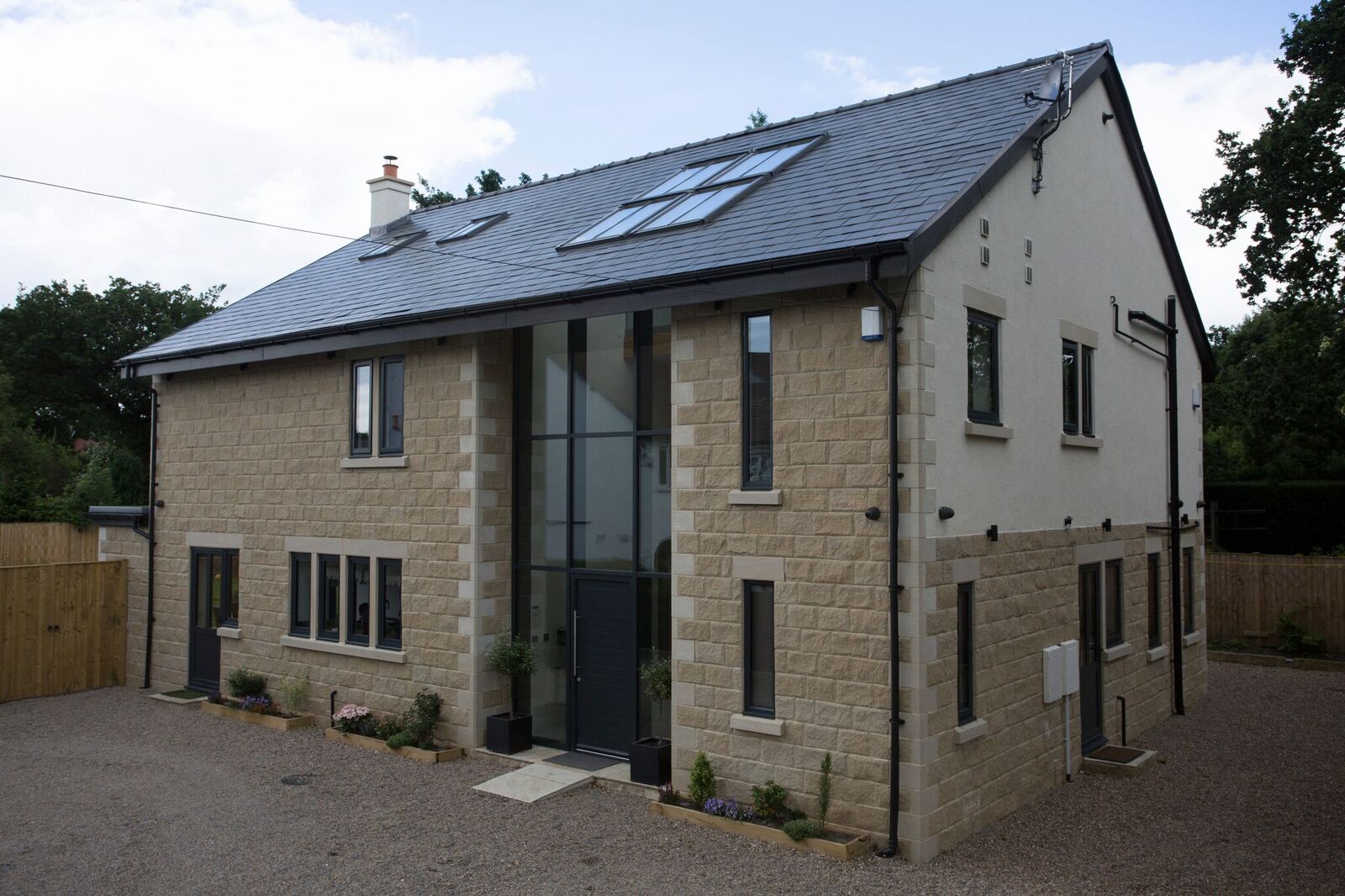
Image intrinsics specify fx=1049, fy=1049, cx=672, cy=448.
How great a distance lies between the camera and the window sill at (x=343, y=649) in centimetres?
1352

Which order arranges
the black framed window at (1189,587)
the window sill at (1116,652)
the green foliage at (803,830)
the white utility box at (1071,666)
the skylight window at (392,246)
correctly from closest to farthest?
the green foliage at (803,830)
the white utility box at (1071,666)
the window sill at (1116,652)
the black framed window at (1189,587)
the skylight window at (392,246)

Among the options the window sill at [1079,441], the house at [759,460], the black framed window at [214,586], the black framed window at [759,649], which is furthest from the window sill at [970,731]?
the black framed window at [214,586]

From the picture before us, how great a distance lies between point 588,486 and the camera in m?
12.7

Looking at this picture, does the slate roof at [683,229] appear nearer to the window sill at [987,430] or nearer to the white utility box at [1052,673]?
the window sill at [987,430]

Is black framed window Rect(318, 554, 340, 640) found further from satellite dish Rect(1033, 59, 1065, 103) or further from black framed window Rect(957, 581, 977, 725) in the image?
satellite dish Rect(1033, 59, 1065, 103)

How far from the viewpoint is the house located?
9492mm

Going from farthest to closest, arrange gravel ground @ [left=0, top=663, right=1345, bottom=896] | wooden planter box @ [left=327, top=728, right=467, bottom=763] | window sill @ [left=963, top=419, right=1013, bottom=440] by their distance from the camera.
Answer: wooden planter box @ [left=327, top=728, right=467, bottom=763] < window sill @ [left=963, top=419, right=1013, bottom=440] < gravel ground @ [left=0, top=663, right=1345, bottom=896]

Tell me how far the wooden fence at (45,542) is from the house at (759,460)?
6473mm

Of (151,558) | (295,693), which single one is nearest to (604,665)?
(295,693)

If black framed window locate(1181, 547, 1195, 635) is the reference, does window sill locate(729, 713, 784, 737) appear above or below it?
below

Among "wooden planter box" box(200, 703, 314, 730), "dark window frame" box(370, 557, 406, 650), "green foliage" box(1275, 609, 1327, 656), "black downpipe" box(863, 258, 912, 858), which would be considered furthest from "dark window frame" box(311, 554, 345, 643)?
"green foliage" box(1275, 609, 1327, 656)

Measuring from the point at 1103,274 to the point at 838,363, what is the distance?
5.87 metres

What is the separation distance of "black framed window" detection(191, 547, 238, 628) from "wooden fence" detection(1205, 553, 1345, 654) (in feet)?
58.8

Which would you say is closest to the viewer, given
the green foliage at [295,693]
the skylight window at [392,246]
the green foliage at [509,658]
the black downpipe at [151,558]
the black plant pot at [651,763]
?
the black plant pot at [651,763]
